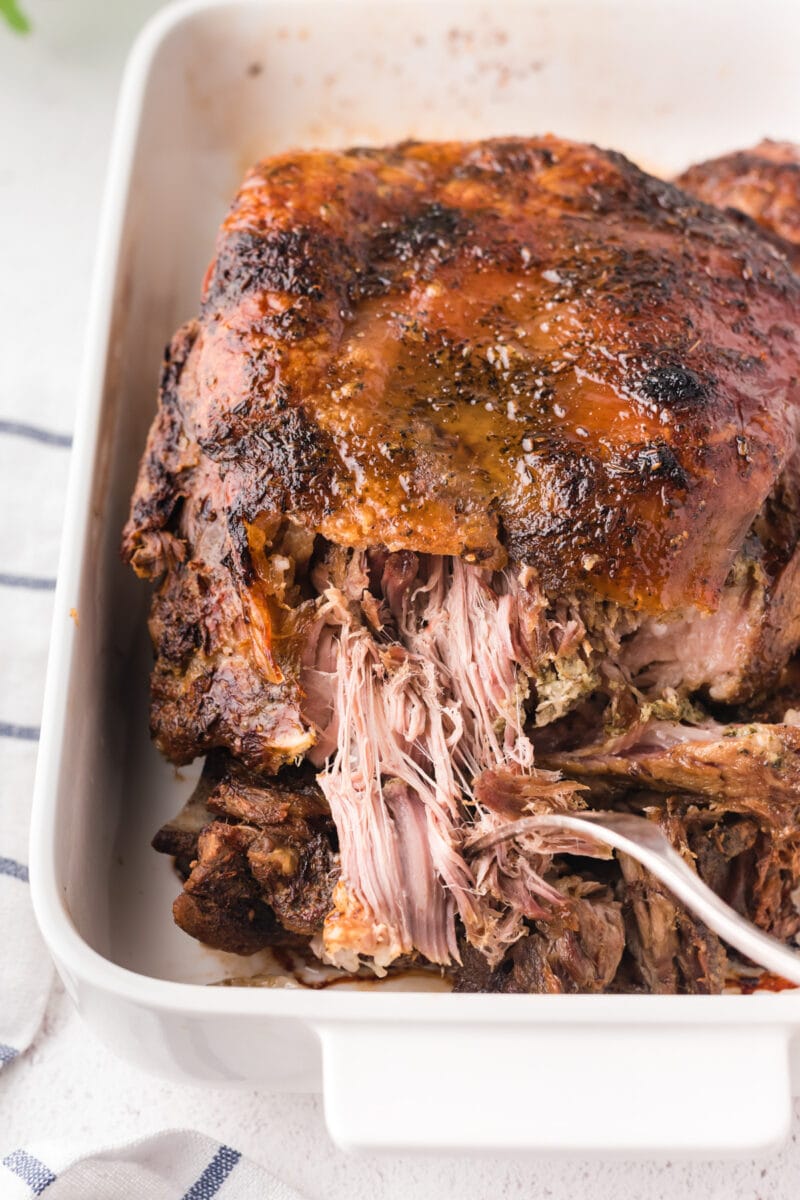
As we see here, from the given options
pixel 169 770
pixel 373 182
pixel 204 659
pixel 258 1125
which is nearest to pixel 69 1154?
pixel 258 1125

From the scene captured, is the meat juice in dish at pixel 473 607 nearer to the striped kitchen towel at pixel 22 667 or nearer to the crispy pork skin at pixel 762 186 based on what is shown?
the striped kitchen towel at pixel 22 667

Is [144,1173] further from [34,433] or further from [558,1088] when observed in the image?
[34,433]

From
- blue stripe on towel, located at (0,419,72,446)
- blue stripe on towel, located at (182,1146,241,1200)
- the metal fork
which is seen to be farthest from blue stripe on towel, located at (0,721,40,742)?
the metal fork

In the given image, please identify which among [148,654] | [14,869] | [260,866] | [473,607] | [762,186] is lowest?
[14,869]

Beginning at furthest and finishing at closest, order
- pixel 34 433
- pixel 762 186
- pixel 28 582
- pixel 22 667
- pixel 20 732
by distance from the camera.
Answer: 1. pixel 34 433
2. pixel 762 186
3. pixel 28 582
4. pixel 22 667
5. pixel 20 732

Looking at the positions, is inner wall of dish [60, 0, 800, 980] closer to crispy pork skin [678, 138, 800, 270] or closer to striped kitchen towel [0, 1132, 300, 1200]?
crispy pork skin [678, 138, 800, 270]

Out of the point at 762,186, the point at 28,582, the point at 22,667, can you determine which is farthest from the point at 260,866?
the point at 762,186

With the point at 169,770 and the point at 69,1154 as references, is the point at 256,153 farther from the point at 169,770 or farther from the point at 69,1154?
the point at 69,1154

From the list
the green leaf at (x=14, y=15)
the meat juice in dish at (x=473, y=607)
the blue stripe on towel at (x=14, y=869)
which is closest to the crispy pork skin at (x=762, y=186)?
the meat juice in dish at (x=473, y=607)
